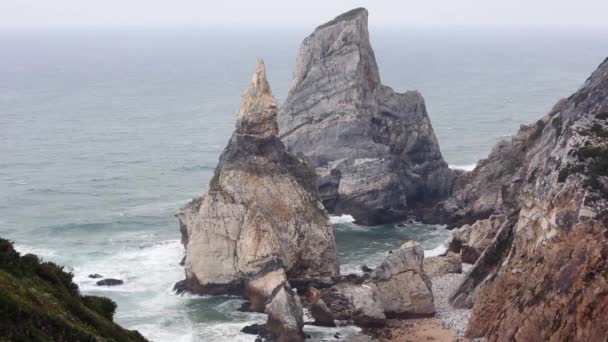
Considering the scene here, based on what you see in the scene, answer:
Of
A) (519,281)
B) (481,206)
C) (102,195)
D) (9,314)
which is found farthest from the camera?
(102,195)

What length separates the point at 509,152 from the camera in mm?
Result: 87812

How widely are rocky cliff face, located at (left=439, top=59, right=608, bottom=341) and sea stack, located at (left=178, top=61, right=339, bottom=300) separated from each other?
464 inches

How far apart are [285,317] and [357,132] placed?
116 feet

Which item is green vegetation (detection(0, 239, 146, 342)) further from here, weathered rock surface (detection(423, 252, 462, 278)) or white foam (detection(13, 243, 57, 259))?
white foam (detection(13, 243, 57, 259))

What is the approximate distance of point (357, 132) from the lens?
90.4 metres

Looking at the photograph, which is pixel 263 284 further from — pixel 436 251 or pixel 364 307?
pixel 436 251

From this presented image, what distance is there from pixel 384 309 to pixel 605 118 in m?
18.8

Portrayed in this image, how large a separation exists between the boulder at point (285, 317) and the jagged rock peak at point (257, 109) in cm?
1708

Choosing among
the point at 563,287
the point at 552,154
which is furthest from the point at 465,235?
the point at 563,287

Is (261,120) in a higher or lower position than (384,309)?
higher

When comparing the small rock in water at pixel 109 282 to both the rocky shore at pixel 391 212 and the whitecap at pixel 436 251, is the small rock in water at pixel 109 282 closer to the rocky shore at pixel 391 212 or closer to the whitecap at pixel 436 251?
the rocky shore at pixel 391 212

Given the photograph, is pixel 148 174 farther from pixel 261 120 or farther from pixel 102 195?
pixel 261 120

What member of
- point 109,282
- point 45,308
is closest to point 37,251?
point 109,282

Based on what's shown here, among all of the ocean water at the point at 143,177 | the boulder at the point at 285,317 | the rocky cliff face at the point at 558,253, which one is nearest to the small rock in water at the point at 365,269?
the ocean water at the point at 143,177
